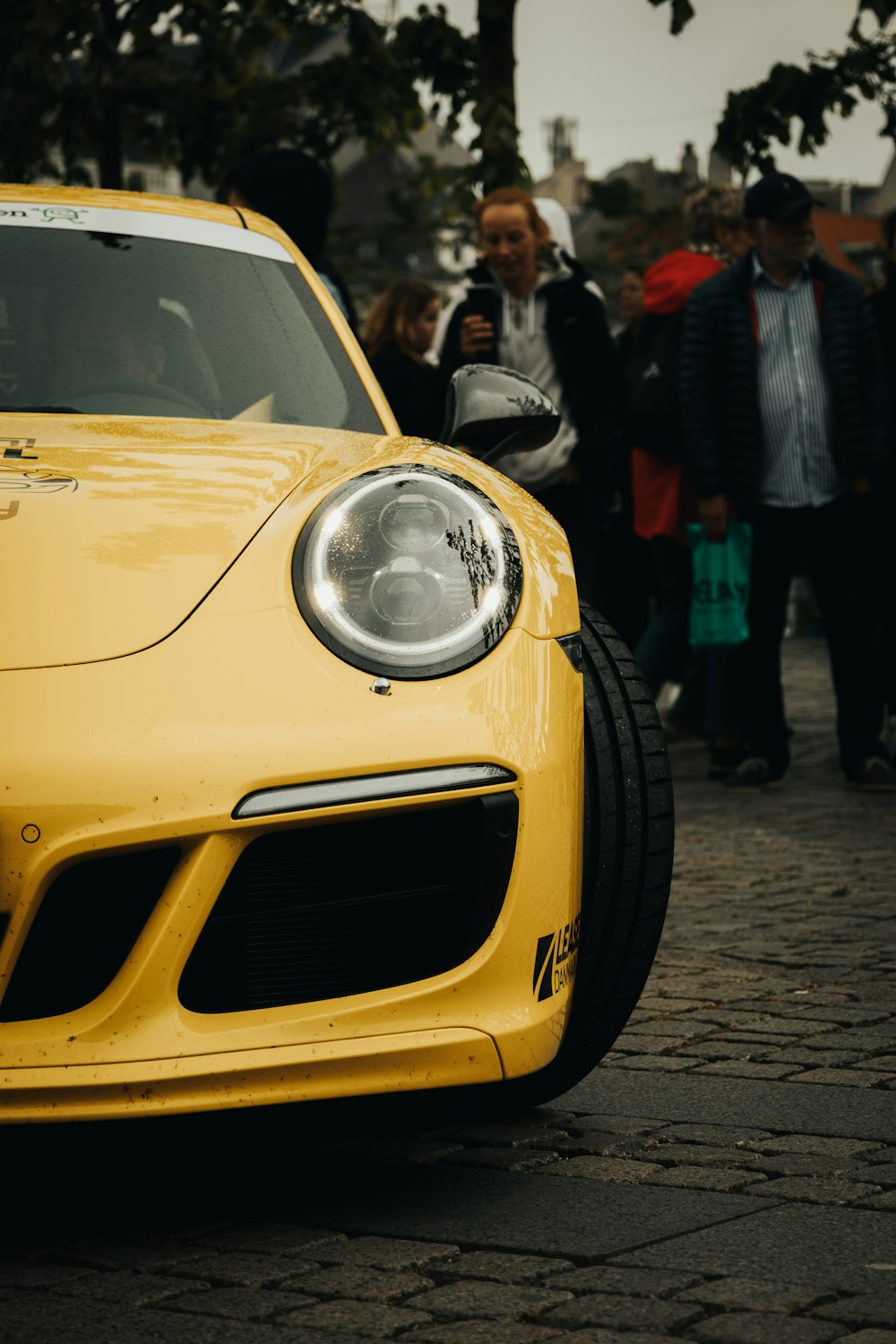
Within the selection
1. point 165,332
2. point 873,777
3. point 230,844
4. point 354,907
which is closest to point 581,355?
point 873,777

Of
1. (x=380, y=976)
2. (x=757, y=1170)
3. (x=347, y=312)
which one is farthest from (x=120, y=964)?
(x=347, y=312)

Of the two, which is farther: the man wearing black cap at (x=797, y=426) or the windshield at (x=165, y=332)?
the man wearing black cap at (x=797, y=426)

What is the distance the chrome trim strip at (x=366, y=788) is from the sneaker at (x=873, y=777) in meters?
4.95

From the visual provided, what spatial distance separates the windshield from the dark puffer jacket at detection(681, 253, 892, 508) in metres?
3.48

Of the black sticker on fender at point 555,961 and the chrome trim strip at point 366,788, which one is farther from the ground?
the chrome trim strip at point 366,788

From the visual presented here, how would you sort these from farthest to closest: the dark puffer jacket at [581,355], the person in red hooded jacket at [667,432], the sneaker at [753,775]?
1. the person in red hooded jacket at [667,432]
2. the sneaker at [753,775]
3. the dark puffer jacket at [581,355]

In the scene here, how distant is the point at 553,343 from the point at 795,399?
935 mm

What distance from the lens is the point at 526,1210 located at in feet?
9.20

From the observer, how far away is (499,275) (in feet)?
23.5

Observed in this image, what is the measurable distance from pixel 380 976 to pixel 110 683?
0.52 metres

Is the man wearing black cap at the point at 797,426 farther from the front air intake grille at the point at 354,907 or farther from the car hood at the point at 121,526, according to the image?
the front air intake grille at the point at 354,907

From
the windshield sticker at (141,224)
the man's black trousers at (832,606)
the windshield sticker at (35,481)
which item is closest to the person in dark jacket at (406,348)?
the man's black trousers at (832,606)

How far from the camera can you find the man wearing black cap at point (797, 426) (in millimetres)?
7336

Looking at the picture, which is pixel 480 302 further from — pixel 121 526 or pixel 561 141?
pixel 561 141
